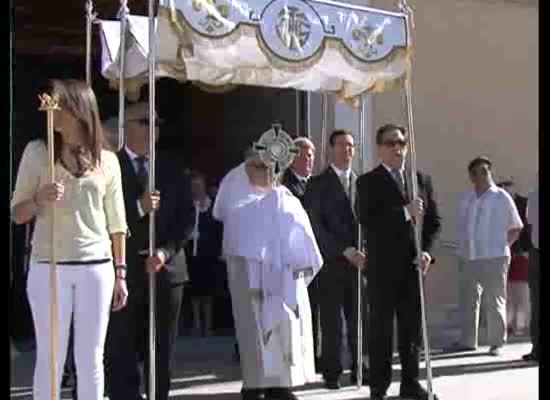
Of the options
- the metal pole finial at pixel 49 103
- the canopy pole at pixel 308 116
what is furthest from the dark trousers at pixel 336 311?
the metal pole finial at pixel 49 103

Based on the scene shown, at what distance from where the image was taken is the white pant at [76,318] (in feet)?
17.6

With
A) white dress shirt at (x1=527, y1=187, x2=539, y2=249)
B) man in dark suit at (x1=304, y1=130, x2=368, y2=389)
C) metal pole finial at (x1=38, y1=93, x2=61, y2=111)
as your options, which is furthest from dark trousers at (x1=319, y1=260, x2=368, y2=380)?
metal pole finial at (x1=38, y1=93, x2=61, y2=111)

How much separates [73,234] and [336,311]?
329 centimetres

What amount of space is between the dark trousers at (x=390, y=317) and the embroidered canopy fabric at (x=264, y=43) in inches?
55.9

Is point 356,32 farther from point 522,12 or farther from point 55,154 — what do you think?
point 522,12

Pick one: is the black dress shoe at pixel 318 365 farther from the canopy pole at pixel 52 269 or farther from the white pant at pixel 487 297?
the canopy pole at pixel 52 269

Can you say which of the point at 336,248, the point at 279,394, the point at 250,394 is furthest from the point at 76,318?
the point at 336,248

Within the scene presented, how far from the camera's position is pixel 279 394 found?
23.7ft

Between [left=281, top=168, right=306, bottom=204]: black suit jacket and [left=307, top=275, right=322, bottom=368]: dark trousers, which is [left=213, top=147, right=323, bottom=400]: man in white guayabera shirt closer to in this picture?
[left=281, top=168, right=306, bottom=204]: black suit jacket

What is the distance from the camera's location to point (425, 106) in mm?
11492

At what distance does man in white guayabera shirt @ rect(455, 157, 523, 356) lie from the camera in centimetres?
1006

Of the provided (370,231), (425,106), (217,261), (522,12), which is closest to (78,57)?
(217,261)

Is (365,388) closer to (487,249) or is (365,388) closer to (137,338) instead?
(137,338)

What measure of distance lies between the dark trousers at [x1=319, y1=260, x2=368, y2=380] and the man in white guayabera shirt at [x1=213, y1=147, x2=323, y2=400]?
908mm
